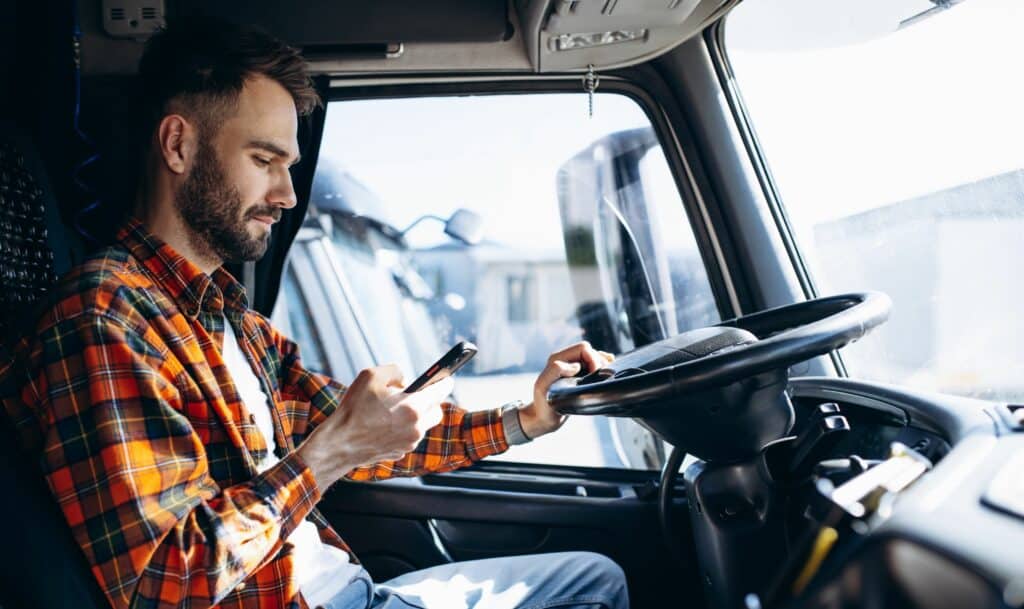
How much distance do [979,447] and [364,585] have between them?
1014 mm

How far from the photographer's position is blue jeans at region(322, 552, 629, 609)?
139 centimetres

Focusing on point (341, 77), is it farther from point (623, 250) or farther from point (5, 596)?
point (5, 596)

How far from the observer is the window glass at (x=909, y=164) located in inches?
50.4

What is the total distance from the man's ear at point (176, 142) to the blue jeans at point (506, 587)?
812mm

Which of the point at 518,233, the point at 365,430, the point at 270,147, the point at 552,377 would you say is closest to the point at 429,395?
the point at 365,430

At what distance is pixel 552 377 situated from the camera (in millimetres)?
1457

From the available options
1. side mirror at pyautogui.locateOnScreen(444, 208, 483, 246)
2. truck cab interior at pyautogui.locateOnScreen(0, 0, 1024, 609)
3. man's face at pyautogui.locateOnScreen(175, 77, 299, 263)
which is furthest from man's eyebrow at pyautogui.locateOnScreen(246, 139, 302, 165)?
side mirror at pyautogui.locateOnScreen(444, 208, 483, 246)

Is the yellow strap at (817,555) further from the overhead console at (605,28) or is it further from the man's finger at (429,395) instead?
the overhead console at (605,28)

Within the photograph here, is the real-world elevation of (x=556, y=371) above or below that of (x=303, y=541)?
above

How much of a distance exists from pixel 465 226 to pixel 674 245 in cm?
73

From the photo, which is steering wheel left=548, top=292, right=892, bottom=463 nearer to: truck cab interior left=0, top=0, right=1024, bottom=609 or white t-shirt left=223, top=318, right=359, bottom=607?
truck cab interior left=0, top=0, right=1024, bottom=609

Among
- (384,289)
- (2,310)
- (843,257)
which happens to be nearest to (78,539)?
(2,310)

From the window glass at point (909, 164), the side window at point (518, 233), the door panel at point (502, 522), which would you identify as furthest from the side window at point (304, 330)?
the window glass at point (909, 164)

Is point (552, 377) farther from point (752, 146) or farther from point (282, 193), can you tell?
point (752, 146)
